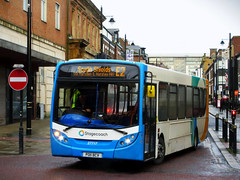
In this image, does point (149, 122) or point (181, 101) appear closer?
point (149, 122)

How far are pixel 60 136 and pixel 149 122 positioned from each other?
82.7 inches

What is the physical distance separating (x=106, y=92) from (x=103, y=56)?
346cm

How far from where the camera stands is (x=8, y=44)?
20641mm

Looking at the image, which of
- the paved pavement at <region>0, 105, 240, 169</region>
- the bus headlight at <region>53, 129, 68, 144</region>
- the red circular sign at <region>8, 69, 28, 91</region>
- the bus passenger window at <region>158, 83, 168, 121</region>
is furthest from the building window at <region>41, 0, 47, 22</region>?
the bus headlight at <region>53, 129, 68, 144</region>

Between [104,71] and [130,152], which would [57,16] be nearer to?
[104,71]

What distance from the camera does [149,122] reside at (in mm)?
11023

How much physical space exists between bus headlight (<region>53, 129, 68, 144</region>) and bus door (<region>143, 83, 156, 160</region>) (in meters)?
1.82

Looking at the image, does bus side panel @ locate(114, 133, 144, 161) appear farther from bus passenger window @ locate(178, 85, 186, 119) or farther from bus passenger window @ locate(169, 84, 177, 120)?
bus passenger window @ locate(178, 85, 186, 119)

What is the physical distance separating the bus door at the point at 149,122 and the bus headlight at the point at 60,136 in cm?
182

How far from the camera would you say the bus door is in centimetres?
1073

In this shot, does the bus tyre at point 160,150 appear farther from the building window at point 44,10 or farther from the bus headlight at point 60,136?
the building window at point 44,10

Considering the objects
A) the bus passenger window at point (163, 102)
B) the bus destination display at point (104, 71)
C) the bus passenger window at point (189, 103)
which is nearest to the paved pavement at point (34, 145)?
the bus passenger window at point (189, 103)

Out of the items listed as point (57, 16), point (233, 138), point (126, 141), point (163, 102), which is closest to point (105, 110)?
point (126, 141)

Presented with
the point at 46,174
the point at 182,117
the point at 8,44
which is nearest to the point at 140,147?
the point at 46,174
